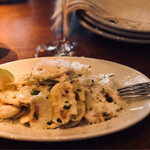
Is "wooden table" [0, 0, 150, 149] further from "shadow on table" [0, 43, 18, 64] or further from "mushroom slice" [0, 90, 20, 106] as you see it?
"mushroom slice" [0, 90, 20, 106]

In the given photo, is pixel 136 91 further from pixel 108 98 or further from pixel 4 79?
pixel 4 79

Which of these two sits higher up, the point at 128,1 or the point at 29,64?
the point at 128,1

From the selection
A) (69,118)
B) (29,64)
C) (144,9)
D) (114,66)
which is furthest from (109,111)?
(144,9)

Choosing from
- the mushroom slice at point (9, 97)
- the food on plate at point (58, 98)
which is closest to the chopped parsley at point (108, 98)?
the food on plate at point (58, 98)

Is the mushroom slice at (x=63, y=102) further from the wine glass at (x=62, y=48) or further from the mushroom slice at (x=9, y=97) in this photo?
the wine glass at (x=62, y=48)

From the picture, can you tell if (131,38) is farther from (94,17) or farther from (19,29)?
(19,29)

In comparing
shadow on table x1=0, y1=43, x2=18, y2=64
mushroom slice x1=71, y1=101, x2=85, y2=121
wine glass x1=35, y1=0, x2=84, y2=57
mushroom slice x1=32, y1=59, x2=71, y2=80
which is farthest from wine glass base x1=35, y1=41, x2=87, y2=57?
mushroom slice x1=71, y1=101, x2=85, y2=121
